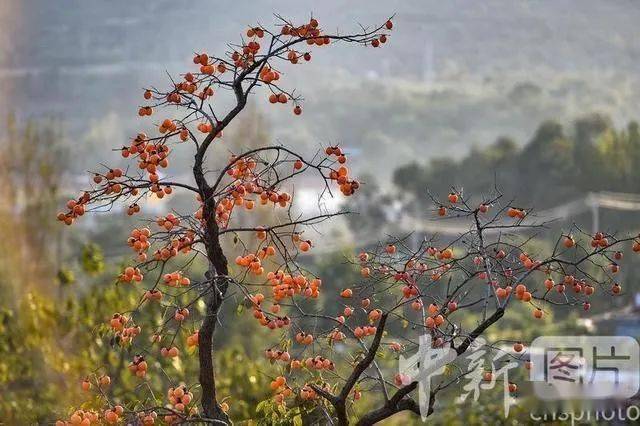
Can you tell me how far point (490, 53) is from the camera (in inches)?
501

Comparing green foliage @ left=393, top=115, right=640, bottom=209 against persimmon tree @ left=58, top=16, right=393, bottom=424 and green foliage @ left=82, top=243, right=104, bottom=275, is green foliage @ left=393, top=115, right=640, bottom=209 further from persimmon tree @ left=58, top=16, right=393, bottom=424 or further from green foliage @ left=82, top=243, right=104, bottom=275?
persimmon tree @ left=58, top=16, right=393, bottom=424

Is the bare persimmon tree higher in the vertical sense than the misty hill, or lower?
lower

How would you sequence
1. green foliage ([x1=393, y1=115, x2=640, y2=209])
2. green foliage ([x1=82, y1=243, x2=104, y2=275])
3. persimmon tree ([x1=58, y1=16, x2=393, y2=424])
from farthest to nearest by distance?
green foliage ([x1=393, y1=115, x2=640, y2=209]), green foliage ([x1=82, y1=243, x2=104, y2=275]), persimmon tree ([x1=58, y1=16, x2=393, y2=424])

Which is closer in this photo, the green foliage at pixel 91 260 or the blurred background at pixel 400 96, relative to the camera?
the green foliage at pixel 91 260

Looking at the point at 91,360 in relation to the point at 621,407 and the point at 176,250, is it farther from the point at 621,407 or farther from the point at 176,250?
the point at 176,250

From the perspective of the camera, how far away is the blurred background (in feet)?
30.5

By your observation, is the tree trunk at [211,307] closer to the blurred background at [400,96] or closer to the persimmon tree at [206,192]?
the persimmon tree at [206,192]

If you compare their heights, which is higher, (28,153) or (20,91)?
(20,91)

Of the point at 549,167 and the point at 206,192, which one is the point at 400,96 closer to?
the point at 549,167

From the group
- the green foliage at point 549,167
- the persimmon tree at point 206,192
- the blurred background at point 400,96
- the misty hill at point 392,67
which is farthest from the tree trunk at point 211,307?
the misty hill at point 392,67

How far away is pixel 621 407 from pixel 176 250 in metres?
1.66

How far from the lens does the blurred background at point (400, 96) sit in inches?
366

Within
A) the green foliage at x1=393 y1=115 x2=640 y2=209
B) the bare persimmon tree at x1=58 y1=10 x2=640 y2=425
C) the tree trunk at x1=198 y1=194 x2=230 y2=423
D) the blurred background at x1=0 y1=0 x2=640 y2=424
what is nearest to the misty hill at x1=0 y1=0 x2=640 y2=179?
the blurred background at x1=0 y1=0 x2=640 y2=424

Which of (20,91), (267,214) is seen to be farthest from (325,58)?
(267,214)
